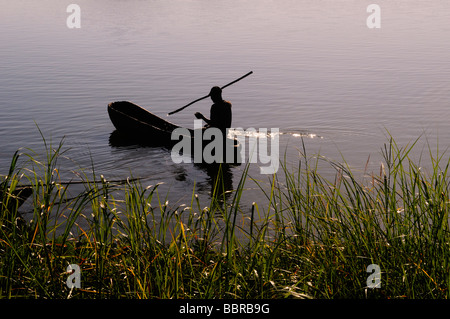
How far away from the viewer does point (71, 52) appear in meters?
34.2

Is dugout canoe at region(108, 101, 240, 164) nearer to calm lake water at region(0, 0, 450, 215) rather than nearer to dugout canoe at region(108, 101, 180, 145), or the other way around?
dugout canoe at region(108, 101, 180, 145)

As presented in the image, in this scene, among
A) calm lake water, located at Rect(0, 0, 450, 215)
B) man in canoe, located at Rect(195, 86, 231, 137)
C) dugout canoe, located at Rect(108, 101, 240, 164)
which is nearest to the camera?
man in canoe, located at Rect(195, 86, 231, 137)

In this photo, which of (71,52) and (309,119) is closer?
(309,119)

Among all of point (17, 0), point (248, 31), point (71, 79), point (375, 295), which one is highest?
point (17, 0)

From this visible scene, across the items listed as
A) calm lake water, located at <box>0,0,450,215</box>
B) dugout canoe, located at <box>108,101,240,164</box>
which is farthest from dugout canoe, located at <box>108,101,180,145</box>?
calm lake water, located at <box>0,0,450,215</box>

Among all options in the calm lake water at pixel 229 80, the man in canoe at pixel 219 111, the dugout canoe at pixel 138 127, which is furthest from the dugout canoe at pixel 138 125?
the man in canoe at pixel 219 111

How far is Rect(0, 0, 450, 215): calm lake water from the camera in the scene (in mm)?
16438

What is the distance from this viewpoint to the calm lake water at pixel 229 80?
16438 millimetres

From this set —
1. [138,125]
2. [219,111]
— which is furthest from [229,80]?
[219,111]

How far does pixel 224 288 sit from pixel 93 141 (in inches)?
503

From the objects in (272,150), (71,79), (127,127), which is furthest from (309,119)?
(71,79)

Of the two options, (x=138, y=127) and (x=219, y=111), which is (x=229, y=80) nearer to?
(x=138, y=127)

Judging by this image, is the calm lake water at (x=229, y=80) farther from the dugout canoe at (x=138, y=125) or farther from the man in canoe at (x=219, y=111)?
the man in canoe at (x=219, y=111)
